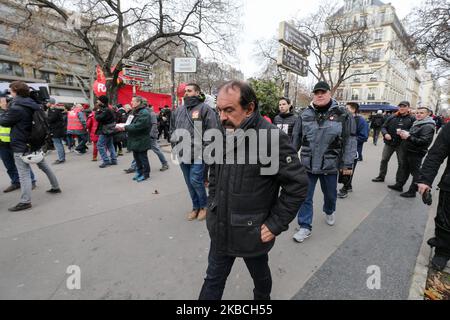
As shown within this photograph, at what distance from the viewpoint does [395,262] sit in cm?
261

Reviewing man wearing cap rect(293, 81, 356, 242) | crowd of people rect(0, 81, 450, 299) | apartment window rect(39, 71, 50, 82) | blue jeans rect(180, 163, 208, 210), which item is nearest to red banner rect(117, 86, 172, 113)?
crowd of people rect(0, 81, 450, 299)

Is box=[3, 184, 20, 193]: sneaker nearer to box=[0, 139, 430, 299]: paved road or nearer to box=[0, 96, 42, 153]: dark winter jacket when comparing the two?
box=[0, 139, 430, 299]: paved road

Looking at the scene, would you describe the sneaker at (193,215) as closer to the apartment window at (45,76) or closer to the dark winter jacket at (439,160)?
the dark winter jacket at (439,160)

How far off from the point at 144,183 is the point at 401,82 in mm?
73459

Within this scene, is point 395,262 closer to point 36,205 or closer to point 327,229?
point 327,229

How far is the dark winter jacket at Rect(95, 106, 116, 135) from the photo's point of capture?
6.43m

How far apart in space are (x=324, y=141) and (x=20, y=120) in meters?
4.66

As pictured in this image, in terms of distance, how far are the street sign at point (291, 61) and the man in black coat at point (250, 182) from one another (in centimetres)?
662

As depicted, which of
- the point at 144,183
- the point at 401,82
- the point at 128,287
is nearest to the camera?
the point at 128,287

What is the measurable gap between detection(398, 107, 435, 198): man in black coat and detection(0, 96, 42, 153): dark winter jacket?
22.6 feet

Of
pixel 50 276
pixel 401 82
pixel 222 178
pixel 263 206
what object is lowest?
pixel 50 276

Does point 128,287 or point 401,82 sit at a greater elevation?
point 401,82

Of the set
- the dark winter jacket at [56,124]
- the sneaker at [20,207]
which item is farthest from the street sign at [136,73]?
the sneaker at [20,207]
